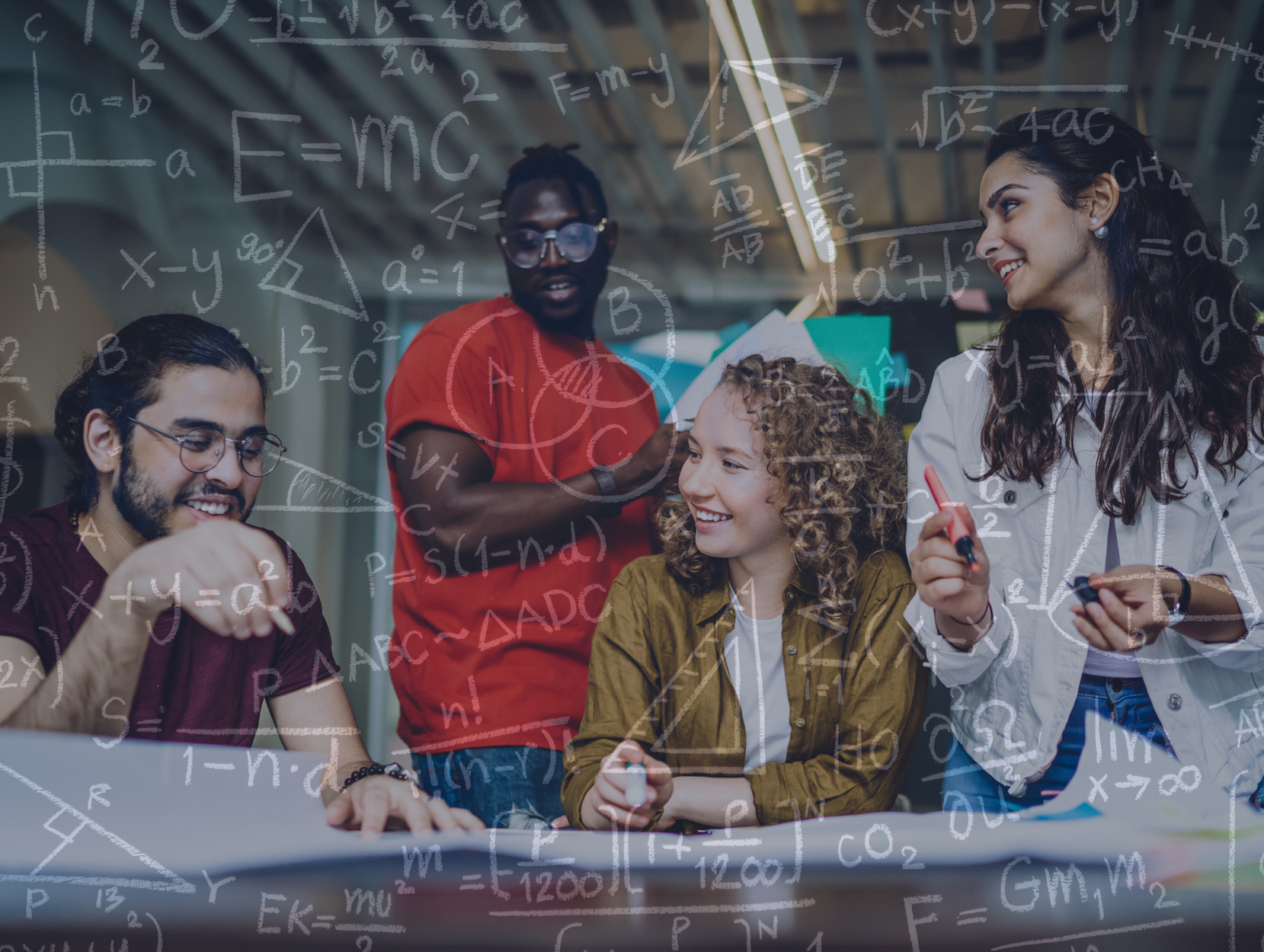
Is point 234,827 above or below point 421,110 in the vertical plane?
below

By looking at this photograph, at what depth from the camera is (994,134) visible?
276cm

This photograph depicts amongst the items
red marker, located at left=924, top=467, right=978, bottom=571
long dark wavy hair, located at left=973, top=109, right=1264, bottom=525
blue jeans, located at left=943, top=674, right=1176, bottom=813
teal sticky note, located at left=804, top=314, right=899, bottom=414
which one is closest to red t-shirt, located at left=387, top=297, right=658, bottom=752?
teal sticky note, located at left=804, top=314, right=899, bottom=414

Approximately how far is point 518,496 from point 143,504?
3.00 ft

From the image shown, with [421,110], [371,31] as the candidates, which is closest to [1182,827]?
[421,110]

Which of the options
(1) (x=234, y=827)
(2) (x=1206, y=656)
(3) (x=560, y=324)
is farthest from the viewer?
(3) (x=560, y=324)

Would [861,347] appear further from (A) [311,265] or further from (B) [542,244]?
(A) [311,265]

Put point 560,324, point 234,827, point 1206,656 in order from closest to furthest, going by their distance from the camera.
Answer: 1. point 1206,656
2. point 234,827
3. point 560,324

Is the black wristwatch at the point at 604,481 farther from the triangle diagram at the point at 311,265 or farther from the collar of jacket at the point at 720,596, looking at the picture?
the triangle diagram at the point at 311,265

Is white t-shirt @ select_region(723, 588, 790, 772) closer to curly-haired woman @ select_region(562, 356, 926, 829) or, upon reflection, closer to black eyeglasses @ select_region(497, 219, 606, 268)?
curly-haired woman @ select_region(562, 356, 926, 829)

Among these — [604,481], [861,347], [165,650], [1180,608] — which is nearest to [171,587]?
[165,650]

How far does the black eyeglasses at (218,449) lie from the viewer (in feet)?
9.21

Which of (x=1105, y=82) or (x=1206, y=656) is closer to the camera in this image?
(x=1206, y=656)

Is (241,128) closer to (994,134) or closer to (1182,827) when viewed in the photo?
(994,134)

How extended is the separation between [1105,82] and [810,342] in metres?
0.96
